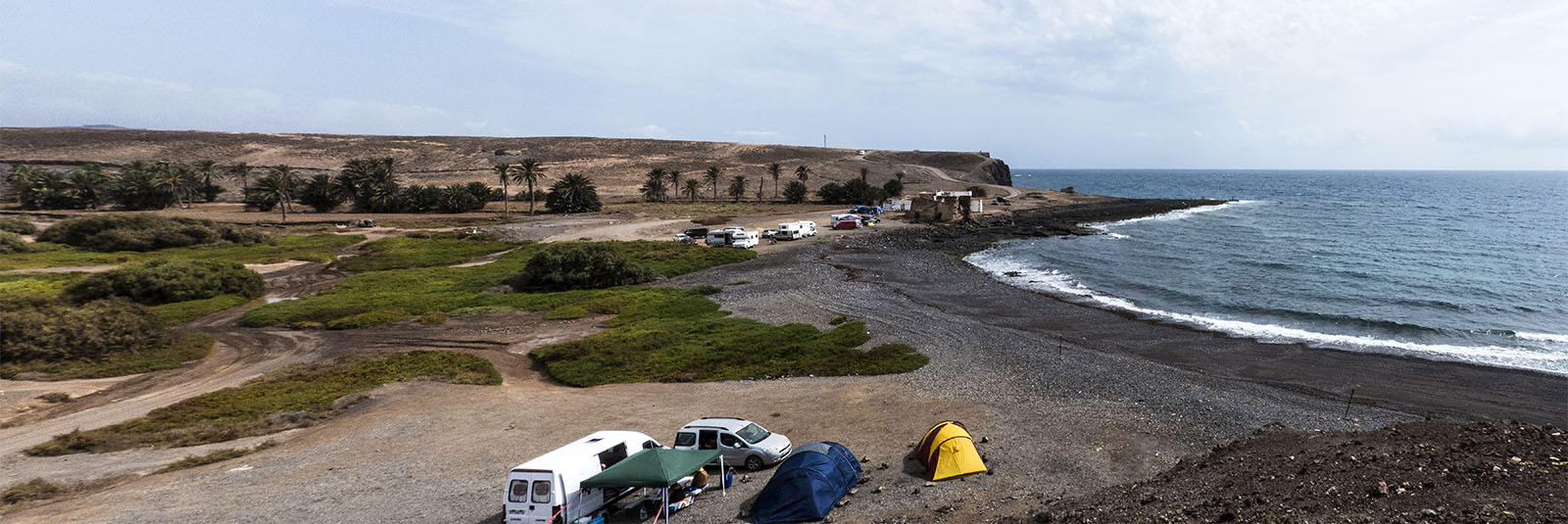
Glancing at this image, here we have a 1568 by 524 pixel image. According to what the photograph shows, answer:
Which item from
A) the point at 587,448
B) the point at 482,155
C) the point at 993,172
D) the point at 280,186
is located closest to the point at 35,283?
the point at 587,448

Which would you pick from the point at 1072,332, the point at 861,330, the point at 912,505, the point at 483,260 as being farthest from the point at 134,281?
the point at 1072,332

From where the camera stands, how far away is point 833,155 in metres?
183

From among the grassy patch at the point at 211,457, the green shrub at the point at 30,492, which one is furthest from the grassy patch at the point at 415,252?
the green shrub at the point at 30,492

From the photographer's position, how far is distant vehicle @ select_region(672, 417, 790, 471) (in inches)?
758

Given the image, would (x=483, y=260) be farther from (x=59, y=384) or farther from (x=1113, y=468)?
(x=1113, y=468)

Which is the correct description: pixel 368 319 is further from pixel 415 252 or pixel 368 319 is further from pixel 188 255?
pixel 188 255

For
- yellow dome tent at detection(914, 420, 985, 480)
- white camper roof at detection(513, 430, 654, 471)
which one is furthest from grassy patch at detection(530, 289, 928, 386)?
white camper roof at detection(513, 430, 654, 471)

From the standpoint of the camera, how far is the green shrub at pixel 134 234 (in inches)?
2464

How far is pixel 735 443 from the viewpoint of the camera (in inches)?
762

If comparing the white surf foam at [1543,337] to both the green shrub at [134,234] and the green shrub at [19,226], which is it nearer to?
the green shrub at [134,234]

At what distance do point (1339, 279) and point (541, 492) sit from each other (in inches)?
2426

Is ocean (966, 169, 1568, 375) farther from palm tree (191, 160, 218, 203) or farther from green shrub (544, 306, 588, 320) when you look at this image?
A: palm tree (191, 160, 218, 203)

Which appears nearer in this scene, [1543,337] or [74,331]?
[74,331]

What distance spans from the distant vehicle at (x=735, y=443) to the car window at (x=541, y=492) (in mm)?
4888
